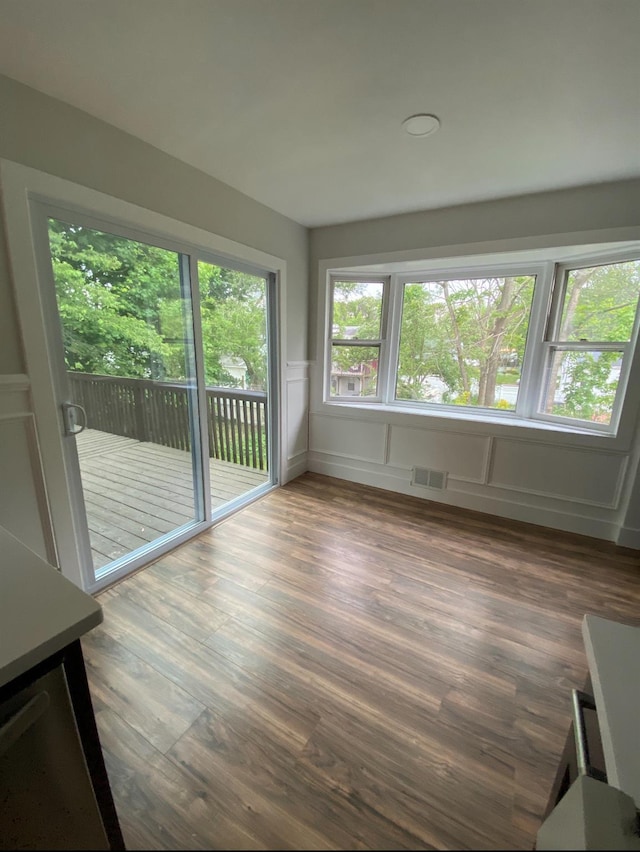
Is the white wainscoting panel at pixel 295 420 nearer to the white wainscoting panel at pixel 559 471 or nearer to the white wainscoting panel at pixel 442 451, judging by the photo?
the white wainscoting panel at pixel 442 451

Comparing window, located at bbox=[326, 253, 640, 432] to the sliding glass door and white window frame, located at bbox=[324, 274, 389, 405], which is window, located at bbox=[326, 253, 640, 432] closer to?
white window frame, located at bbox=[324, 274, 389, 405]

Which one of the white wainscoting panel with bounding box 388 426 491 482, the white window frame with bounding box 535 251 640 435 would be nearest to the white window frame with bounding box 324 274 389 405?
the white wainscoting panel with bounding box 388 426 491 482

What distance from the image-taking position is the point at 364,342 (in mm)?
3479

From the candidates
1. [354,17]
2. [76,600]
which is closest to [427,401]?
[354,17]

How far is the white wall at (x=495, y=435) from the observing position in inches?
94.8

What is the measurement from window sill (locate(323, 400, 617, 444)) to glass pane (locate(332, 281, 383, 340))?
0.68 metres

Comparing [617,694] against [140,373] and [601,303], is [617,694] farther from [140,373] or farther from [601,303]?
[601,303]

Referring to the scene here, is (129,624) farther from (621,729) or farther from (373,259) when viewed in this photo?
(373,259)

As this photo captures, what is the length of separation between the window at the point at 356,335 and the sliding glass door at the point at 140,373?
76cm

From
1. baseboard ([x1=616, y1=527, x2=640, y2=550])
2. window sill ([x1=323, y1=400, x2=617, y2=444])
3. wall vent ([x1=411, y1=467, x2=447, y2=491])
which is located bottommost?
baseboard ([x1=616, y1=527, x2=640, y2=550])

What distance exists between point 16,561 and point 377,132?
226 centimetres

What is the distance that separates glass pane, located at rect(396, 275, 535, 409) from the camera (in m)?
2.99

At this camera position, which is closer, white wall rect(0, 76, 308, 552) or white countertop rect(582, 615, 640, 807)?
white countertop rect(582, 615, 640, 807)

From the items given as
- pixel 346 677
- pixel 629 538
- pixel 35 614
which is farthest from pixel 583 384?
pixel 35 614
